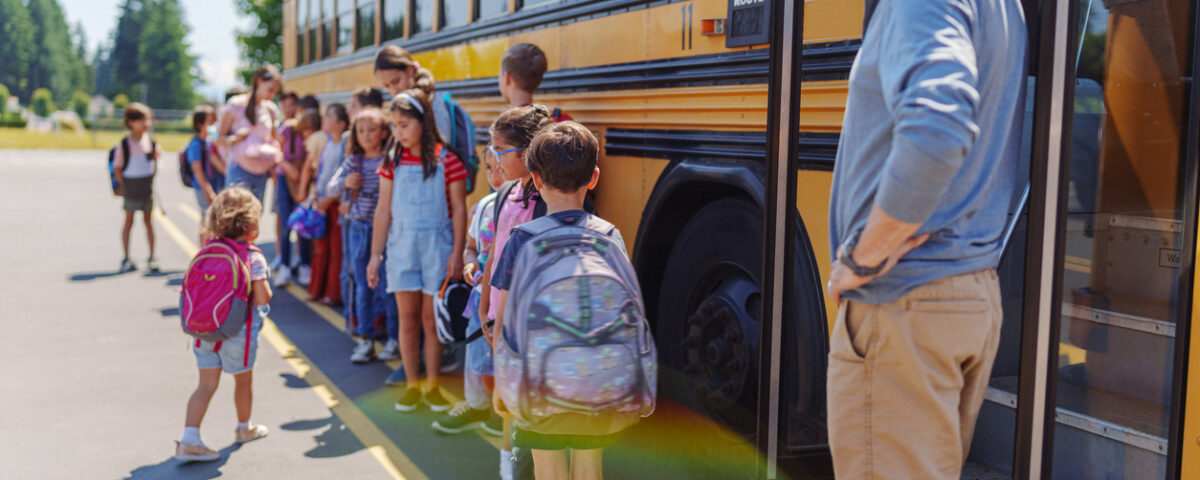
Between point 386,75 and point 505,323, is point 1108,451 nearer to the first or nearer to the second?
point 505,323

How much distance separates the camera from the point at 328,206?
6445 mm

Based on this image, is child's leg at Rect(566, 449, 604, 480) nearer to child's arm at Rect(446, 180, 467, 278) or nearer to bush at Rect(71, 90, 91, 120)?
child's arm at Rect(446, 180, 467, 278)

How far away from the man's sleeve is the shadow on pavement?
290cm

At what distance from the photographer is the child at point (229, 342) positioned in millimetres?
3740

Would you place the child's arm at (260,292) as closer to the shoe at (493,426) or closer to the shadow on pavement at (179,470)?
the shadow on pavement at (179,470)

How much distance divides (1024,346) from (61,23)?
125 m

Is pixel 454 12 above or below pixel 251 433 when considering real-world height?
above

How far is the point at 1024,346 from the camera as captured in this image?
6.05ft

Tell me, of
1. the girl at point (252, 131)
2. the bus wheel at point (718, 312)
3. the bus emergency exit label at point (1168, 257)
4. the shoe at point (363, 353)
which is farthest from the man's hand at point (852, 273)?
the girl at point (252, 131)

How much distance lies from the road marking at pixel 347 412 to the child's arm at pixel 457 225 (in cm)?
73

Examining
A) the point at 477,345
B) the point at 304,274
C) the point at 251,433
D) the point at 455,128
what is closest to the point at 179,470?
the point at 251,433

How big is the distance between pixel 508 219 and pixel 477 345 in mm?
688

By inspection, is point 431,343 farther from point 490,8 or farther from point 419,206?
point 490,8

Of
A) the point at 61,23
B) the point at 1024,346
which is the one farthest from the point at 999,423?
the point at 61,23
